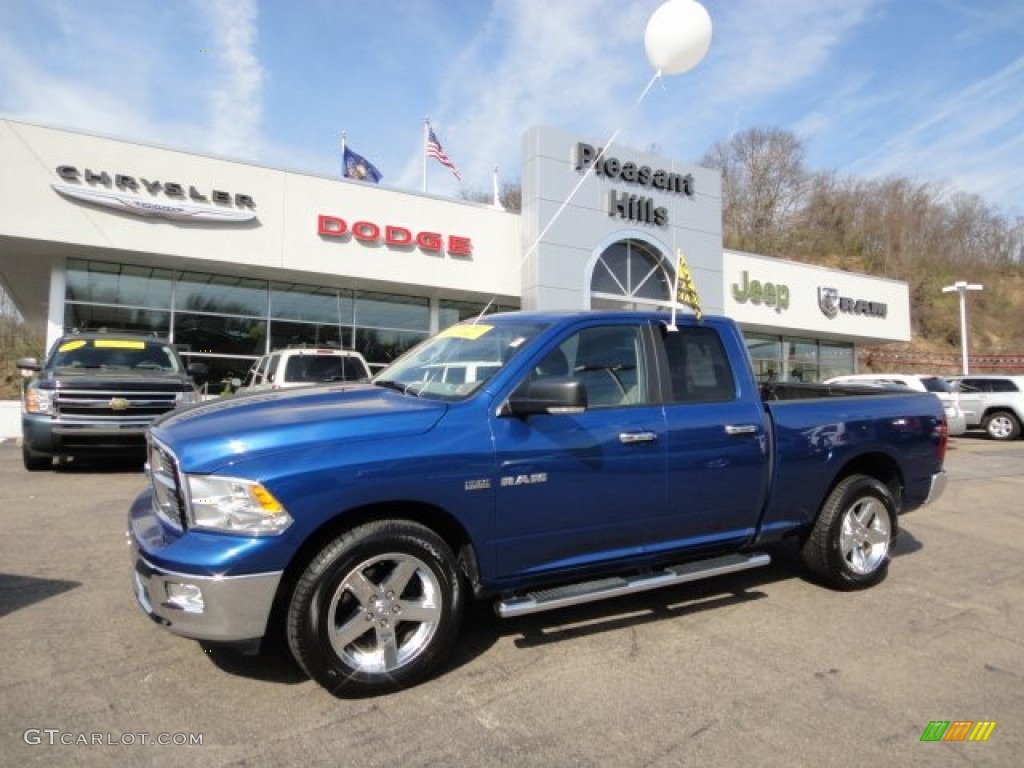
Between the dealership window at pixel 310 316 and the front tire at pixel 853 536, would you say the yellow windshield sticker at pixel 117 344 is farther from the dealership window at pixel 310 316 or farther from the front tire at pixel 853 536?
the front tire at pixel 853 536

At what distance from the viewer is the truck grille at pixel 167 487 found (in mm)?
2996

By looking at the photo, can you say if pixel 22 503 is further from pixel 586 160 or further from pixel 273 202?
pixel 586 160

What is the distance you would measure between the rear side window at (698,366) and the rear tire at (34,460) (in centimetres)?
865

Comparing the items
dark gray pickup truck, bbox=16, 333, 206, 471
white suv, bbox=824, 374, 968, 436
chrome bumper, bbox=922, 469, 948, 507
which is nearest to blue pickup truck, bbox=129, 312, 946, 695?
chrome bumper, bbox=922, 469, 948, 507

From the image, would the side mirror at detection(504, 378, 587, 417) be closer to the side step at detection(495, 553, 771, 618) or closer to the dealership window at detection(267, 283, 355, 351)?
the side step at detection(495, 553, 771, 618)

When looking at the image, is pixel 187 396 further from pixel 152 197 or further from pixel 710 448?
pixel 710 448

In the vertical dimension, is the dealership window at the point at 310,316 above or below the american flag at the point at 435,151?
below

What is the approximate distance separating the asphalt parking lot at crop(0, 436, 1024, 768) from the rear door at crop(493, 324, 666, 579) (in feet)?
1.85

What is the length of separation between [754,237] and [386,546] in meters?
59.2

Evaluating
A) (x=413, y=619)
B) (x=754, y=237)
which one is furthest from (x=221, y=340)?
(x=754, y=237)

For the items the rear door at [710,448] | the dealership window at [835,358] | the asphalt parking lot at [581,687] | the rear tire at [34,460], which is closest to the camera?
the asphalt parking lot at [581,687]

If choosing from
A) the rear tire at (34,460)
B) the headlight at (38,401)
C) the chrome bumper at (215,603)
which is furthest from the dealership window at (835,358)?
the chrome bumper at (215,603)

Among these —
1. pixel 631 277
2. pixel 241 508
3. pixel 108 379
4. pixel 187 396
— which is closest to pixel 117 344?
pixel 108 379

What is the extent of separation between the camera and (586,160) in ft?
63.5
